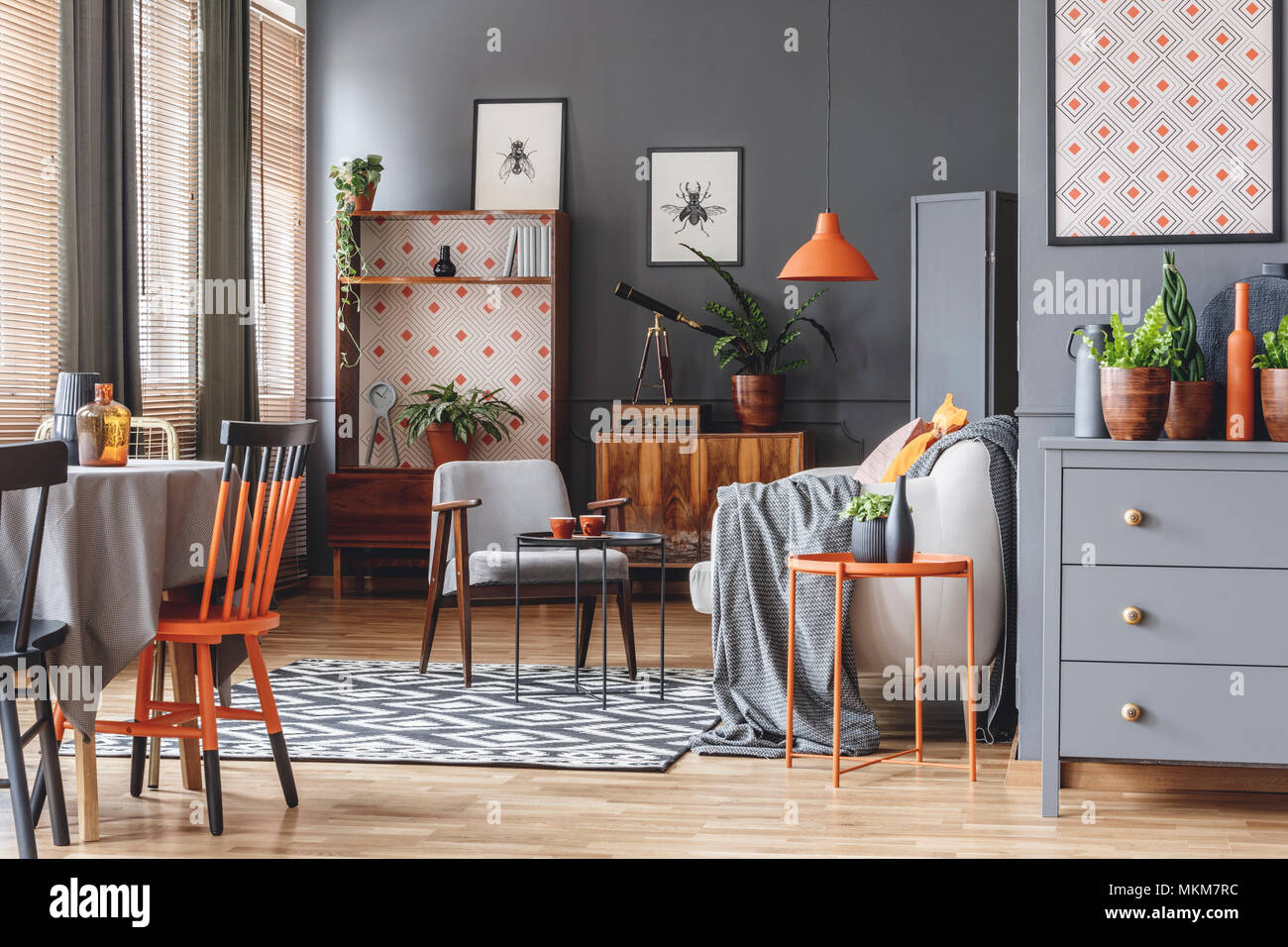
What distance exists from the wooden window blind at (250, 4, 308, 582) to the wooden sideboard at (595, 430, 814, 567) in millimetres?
1750

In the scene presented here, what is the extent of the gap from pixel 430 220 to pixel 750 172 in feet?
5.64

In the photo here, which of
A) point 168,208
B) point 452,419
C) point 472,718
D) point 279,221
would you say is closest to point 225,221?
point 168,208

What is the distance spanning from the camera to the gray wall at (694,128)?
23.1 ft

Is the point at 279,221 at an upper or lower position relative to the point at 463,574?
upper

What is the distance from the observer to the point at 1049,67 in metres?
3.33

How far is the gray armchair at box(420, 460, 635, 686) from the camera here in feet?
15.4

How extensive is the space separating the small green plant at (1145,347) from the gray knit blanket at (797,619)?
0.70m

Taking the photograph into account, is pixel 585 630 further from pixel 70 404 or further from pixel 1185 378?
pixel 1185 378

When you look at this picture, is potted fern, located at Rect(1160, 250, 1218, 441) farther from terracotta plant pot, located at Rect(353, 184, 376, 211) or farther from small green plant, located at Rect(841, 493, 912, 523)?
terracotta plant pot, located at Rect(353, 184, 376, 211)

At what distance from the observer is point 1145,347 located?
305cm

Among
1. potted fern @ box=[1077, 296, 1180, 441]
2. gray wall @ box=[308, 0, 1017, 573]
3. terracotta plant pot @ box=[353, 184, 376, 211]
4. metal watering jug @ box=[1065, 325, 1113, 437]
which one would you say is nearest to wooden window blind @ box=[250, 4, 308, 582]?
gray wall @ box=[308, 0, 1017, 573]

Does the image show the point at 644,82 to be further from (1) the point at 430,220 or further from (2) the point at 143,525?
(2) the point at 143,525

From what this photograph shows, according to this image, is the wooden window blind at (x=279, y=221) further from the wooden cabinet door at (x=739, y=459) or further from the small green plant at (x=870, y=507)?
the small green plant at (x=870, y=507)

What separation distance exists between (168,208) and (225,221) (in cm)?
35
